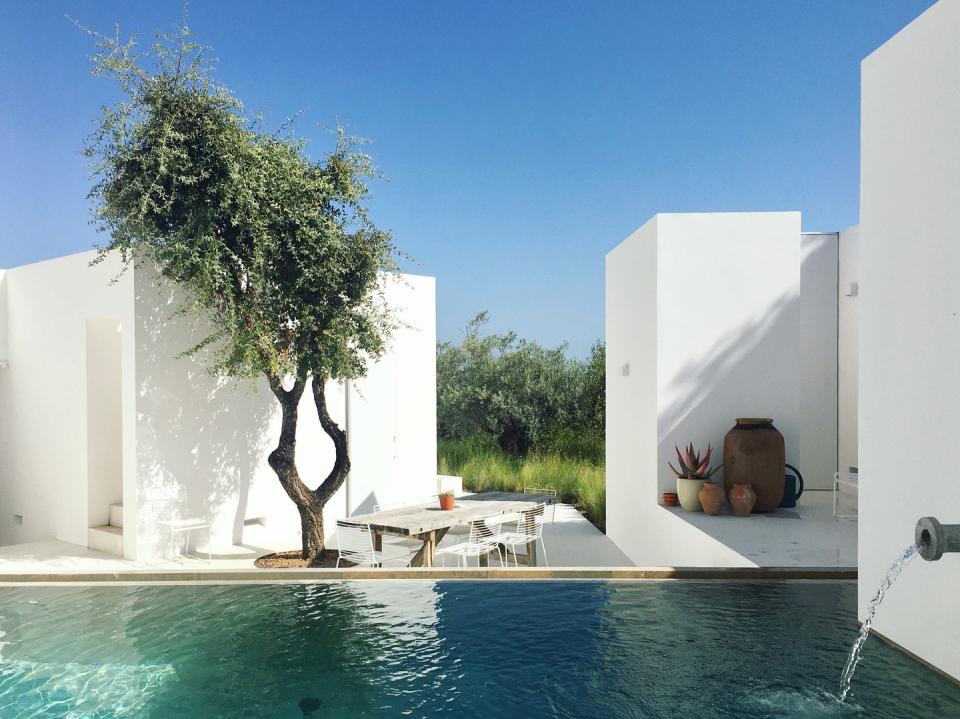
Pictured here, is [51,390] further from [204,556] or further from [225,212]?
[225,212]

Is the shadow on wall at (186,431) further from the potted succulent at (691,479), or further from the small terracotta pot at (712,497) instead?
the small terracotta pot at (712,497)

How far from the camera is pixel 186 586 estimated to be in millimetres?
6695

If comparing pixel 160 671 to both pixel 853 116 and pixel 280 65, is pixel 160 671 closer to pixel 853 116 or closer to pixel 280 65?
pixel 280 65

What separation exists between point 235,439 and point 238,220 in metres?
3.17

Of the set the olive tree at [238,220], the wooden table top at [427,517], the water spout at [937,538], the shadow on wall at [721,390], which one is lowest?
the wooden table top at [427,517]

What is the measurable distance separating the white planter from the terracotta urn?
38cm

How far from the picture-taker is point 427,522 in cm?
807

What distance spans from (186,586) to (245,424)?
11.8 ft

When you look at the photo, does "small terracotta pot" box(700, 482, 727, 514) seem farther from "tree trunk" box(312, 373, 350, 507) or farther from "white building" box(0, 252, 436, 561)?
"white building" box(0, 252, 436, 561)

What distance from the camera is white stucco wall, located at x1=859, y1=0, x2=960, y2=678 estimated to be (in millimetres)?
4238

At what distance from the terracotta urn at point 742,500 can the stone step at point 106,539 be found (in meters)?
7.32

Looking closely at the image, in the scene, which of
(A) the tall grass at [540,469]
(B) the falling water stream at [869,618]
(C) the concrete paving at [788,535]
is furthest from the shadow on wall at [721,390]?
(B) the falling water stream at [869,618]

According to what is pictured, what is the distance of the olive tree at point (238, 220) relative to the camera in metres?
8.18

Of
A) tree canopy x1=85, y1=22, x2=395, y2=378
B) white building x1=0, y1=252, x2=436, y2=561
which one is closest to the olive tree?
tree canopy x1=85, y1=22, x2=395, y2=378
